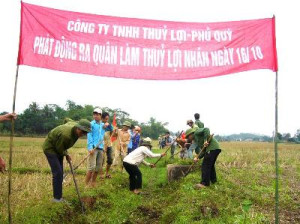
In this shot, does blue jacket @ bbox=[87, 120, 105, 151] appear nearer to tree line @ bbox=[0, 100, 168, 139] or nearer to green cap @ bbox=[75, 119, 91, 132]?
green cap @ bbox=[75, 119, 91, 132]

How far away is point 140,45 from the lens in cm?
524

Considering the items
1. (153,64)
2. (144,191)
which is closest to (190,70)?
(153,64)

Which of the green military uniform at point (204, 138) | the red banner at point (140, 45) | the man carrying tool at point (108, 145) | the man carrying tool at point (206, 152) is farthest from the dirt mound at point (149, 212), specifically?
the man carrying tool at point (108, 145)

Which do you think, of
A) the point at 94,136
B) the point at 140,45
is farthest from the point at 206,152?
the point at 140,45

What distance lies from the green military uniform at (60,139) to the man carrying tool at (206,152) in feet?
10.5

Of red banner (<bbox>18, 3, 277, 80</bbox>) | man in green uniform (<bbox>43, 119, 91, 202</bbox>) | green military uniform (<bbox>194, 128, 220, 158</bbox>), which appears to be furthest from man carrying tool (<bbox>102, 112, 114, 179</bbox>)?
red banner (<bbox>18, 3, 277, 80</bbox>)

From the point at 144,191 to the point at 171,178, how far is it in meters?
1.15

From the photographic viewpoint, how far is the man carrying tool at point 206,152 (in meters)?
6.97

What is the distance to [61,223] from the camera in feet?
16.3

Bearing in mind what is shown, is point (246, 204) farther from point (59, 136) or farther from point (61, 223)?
point (59, 136)

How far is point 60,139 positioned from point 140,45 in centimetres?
238

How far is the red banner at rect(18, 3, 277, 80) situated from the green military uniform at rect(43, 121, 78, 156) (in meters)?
1.24

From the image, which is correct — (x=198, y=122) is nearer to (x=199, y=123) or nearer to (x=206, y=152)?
(x=199, y=123)

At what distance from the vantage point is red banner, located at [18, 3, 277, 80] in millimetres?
4949
